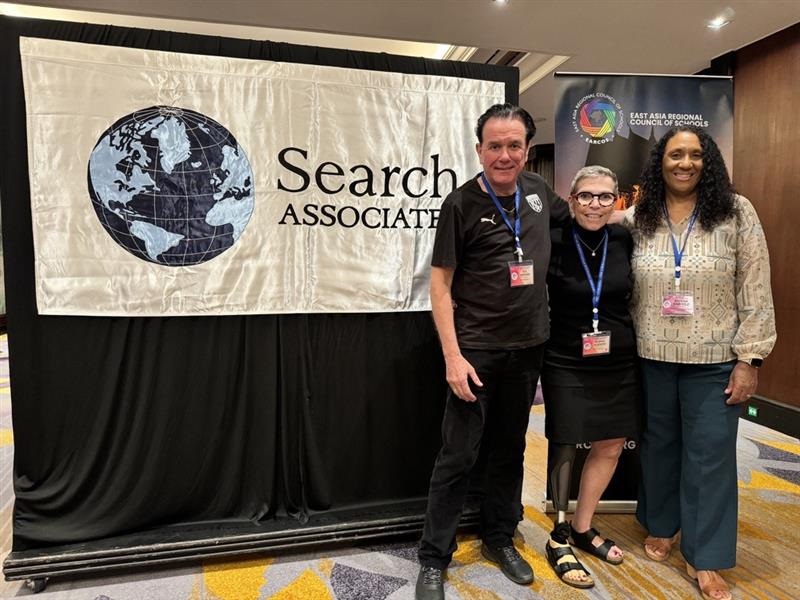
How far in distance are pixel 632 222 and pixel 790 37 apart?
11.5 feet

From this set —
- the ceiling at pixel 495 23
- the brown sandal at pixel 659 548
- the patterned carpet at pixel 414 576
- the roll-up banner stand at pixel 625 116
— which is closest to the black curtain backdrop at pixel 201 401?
the patterned carpet at pixel 414 576

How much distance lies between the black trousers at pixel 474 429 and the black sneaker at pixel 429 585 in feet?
0.08

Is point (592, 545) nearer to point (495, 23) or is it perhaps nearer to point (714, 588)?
point (714, 588)

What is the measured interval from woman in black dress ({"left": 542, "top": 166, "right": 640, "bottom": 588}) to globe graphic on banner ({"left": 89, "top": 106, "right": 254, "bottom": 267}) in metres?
1.28

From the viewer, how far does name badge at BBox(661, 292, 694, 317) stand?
6.31 feet

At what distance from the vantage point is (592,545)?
2.19 m

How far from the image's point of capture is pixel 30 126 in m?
1.89

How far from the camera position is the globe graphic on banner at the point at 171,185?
6.47 ft

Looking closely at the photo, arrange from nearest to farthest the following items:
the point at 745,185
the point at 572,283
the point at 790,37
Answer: the point at 572,283, the point at 790,37, the point at 745,185

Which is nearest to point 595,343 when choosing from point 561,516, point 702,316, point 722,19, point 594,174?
point 702,316

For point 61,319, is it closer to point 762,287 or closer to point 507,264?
point 507,264

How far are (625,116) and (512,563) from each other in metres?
2.07

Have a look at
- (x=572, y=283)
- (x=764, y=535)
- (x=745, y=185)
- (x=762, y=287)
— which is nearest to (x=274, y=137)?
(x=572, y=283)

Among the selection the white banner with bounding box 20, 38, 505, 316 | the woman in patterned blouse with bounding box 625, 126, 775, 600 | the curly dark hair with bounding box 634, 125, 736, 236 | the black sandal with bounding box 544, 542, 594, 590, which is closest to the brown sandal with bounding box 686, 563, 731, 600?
the woman in patterned blouse with bounding box 625, 126, 775, 600
